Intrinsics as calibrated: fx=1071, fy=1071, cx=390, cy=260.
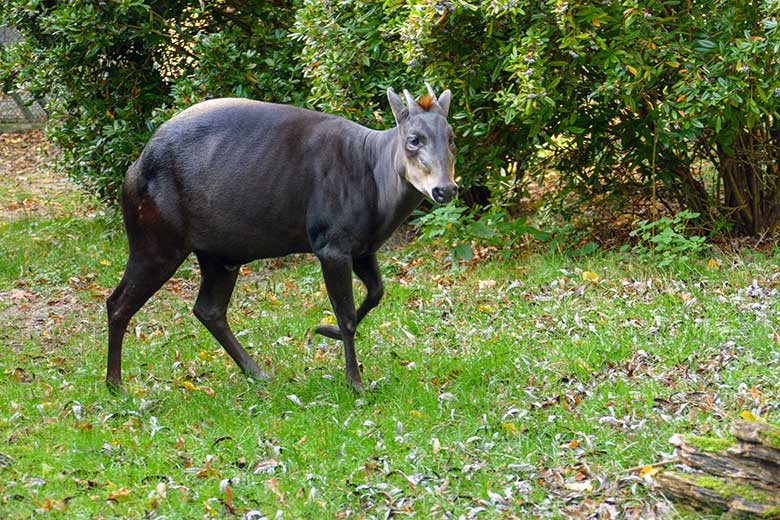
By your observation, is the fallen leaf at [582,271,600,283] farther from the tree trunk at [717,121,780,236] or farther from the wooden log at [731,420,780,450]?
the wooden log at [731,420,780,450]

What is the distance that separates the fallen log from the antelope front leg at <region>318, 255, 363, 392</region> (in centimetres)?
238

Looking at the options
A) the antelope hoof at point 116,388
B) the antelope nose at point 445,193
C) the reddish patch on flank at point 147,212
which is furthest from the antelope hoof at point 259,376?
the antelope nose at point 445,193

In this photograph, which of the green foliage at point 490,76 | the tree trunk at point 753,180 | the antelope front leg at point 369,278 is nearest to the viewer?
the antelope front leg at point 369,278

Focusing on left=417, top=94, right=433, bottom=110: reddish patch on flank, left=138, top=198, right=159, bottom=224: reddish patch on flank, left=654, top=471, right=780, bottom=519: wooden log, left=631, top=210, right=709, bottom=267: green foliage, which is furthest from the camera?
left=631, top=210, right=709, bottom=267: green foliage

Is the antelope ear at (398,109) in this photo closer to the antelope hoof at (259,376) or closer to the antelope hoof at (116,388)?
the antelope hoof at (259,376)

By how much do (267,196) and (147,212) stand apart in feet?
2.53

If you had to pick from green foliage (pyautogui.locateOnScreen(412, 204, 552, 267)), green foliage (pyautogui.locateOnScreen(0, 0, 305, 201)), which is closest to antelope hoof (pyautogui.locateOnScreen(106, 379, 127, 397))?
green foliage (pyautogui.locateOnScreen(412, 204, 552, 267))

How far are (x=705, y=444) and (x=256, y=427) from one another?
8.42ft

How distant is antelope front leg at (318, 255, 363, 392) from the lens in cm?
641

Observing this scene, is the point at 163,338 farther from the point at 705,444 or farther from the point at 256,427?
the point at 705,444

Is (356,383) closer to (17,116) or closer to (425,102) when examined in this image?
(425,102)

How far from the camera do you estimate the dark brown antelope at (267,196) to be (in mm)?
6414

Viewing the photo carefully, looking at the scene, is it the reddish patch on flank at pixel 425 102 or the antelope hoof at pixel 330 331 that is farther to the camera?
the antelope hoof at pixel 330 331

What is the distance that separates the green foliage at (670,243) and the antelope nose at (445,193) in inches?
107
